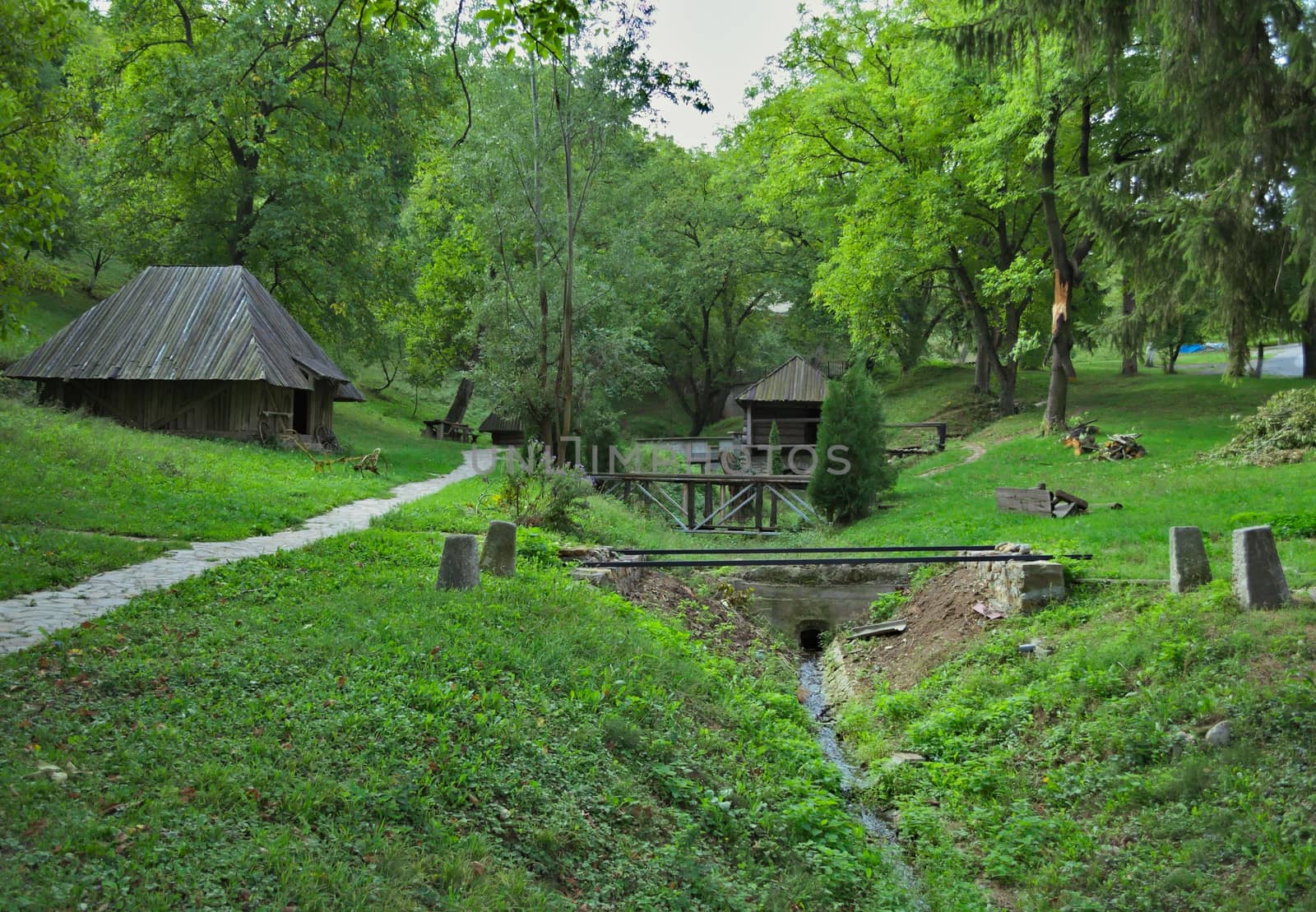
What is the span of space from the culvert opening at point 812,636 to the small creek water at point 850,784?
70.3 inches

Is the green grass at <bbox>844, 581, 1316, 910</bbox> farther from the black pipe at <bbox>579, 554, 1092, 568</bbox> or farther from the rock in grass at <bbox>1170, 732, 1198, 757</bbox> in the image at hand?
the black pipe at <bbox>579, 554, 1092, 568</bbox>

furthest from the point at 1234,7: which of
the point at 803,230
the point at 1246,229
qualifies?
the point at 803,230

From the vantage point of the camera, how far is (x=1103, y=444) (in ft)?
66.8

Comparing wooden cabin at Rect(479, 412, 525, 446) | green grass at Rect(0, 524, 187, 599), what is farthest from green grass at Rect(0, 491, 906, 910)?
wooden cabin at Rect(479, 412, 525, 446)

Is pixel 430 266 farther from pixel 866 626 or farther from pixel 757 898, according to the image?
pixel 757 898

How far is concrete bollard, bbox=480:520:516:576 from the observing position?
9.02 m

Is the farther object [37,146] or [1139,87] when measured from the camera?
[1139,87]

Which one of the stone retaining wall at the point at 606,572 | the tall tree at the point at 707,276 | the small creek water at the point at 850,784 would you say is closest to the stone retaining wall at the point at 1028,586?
the small creek water at the point at 850,784

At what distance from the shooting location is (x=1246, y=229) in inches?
481

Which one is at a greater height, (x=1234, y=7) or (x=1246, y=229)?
(x=1234, y=7)

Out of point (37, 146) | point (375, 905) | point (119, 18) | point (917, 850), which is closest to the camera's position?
point (375, 905)

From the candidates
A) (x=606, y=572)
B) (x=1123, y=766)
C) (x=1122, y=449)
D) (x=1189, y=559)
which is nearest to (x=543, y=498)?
(x=606, y=572)

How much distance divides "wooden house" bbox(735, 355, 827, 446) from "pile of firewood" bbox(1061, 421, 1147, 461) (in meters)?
9.46

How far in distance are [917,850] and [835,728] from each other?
267 cm
